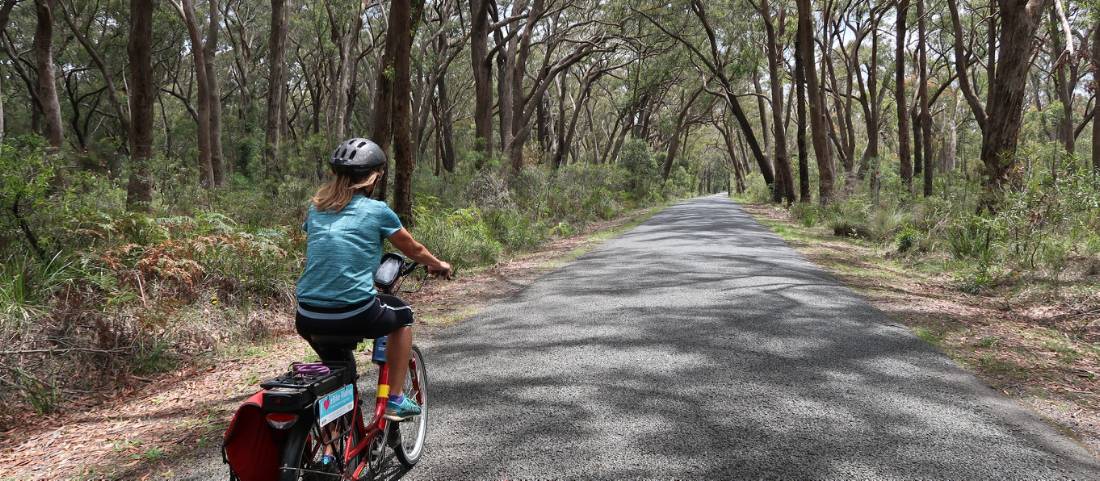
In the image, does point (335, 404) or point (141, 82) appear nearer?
point (335, 404)

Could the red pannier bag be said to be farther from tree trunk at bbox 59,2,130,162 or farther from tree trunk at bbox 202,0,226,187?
tree trunk at bbox 59,2,130,162

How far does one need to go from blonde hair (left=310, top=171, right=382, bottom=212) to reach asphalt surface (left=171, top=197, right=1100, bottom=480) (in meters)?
1.44

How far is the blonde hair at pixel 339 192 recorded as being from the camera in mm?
2973

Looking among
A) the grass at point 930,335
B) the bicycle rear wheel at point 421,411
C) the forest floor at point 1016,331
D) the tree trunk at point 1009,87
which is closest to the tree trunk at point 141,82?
the bicycle rear wheel at point 421,411

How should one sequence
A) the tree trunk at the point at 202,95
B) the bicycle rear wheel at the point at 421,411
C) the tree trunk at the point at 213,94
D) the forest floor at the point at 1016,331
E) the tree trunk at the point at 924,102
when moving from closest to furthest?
the bicycle rear wheel at the point at 421,411
the forest floor at the point at 1016,331
the tree trunk at the point at 202,95
the tree trunk at the point at 213,94
the tree trunk at the point at 924,102

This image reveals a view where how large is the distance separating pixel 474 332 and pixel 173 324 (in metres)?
2.66

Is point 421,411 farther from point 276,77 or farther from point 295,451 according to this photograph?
point 276,77

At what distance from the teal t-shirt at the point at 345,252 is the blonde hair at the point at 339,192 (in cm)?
3

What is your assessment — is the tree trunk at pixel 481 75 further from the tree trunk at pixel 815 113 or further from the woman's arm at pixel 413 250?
the woman's arm at pixel 413 250

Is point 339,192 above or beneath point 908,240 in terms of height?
above

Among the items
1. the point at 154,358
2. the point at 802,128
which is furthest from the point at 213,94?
the point at 802,128

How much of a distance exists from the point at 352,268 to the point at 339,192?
377mm

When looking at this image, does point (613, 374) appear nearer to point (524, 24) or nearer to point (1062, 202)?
point (1062, 202)

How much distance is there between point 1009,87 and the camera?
1089cm
